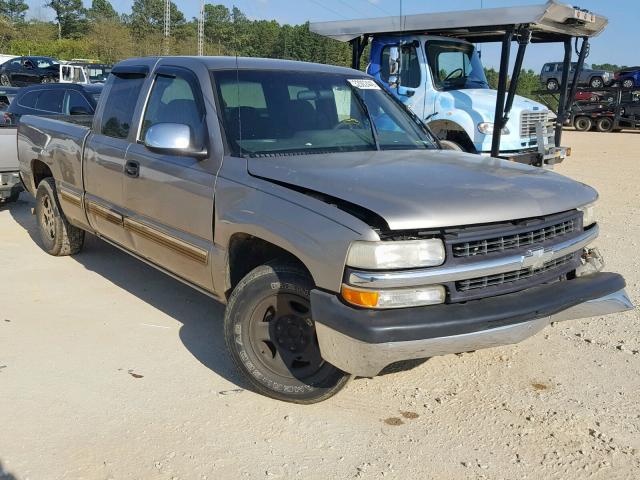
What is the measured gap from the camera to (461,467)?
307 cm

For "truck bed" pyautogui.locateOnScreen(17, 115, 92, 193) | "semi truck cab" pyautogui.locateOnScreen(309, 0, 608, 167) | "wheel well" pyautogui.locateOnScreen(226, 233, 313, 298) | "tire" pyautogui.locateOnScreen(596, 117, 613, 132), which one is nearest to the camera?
"wheel well" pyautogui.locateOnScreen(226, 233, 313, 298)

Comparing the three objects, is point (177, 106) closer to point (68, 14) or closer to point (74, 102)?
point (74, 102)

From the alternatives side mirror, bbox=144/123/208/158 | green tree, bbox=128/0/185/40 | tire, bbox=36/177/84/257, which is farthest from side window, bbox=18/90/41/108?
green tree, bbox=128/0/185/40

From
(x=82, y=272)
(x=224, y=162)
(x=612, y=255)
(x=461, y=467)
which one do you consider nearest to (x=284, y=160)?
(x=224, y=162)

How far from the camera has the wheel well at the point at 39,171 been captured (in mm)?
6531

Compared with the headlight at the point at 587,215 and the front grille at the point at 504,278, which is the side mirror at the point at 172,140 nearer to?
the front grille at the point at 504,278

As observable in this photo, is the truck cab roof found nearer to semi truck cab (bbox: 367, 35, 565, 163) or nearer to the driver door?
the driver door

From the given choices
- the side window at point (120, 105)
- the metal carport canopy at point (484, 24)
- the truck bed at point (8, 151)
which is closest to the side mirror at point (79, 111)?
the truck bed at point (8, 151)

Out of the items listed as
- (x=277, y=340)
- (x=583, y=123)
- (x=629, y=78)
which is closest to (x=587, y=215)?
(x=277, y=340)

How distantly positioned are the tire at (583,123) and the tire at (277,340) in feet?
89.1

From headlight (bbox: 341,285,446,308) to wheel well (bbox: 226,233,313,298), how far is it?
29.4 inches

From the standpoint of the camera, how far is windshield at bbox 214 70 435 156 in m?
3.97

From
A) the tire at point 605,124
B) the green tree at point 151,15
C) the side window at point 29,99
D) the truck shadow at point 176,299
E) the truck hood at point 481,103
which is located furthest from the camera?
the green tree at point 151,15

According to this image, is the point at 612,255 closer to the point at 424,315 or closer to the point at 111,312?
the point at 424,315
